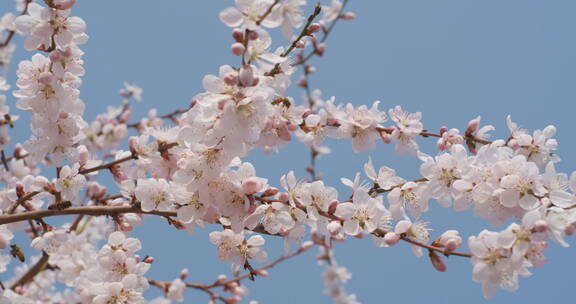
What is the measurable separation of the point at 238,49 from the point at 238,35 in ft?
0.23

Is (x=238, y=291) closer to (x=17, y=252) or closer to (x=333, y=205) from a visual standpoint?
(x=17, y=252)

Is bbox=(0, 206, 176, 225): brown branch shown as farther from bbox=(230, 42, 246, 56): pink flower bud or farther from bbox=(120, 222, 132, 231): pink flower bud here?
bbox=(230, 42, 246, 56): pink flower bud

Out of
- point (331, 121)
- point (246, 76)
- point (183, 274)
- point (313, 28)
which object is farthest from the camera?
point (183, 274)

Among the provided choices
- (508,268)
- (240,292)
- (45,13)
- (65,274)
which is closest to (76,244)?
(65,274)

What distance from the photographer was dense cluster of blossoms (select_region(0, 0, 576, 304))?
69.5 inches

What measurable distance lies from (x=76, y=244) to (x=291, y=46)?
248 cm

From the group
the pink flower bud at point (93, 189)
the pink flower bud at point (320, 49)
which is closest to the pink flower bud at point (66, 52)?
the pink flower bud at point (93, 189)

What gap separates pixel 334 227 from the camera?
75.7 inches

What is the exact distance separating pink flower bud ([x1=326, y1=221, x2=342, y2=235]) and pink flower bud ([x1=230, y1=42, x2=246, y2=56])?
2.63 feet

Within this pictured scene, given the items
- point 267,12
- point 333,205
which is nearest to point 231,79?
point 267,12

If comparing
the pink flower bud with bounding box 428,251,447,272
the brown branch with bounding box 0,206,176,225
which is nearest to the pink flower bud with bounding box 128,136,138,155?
the brown branch with bounding box 0,206,176,225

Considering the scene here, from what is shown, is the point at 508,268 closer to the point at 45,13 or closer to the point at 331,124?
the point at 331,124

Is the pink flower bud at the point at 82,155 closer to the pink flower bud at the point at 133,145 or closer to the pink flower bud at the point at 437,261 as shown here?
the pink flower bud at the point at 133,145

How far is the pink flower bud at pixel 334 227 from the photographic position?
192cm
